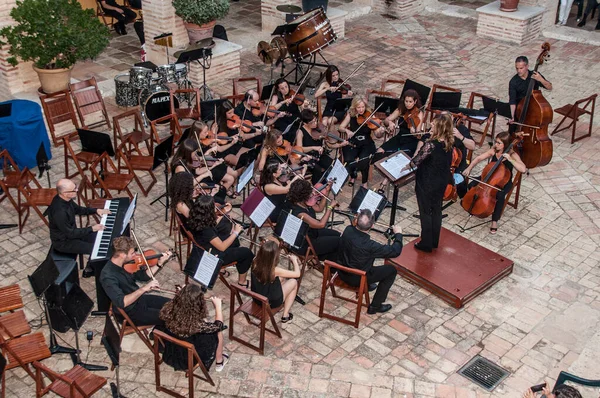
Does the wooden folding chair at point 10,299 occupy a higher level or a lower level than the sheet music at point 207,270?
lower

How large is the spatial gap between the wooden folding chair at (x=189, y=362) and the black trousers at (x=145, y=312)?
0.78 feet

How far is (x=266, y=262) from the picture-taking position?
690 cm

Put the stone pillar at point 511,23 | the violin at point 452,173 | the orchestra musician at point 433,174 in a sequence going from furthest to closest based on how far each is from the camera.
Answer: the stone pillar at point 511,23 < the violin at point 452,173 < the orchestra musician at point 433,174

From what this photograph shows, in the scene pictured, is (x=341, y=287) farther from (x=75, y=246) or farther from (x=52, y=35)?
(x=52, y=35)

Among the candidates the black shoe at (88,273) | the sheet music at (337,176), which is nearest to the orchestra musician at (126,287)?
the black shoe at (88,273)

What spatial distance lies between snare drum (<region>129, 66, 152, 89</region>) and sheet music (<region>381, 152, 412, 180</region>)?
4571mm

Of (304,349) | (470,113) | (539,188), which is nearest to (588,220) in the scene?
(539,188)

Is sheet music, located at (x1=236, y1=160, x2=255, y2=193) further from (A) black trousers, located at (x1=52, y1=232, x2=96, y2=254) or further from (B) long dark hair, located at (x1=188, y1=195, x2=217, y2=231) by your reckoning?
(A) black trousers, located at (x1=52, y1=232, x2=96, y2=254)

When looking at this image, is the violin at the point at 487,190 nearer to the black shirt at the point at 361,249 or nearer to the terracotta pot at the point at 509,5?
the black shirt at the point at 361,249

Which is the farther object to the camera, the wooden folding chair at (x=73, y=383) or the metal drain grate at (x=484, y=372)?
the metal drain grate at (x=484, y=372)

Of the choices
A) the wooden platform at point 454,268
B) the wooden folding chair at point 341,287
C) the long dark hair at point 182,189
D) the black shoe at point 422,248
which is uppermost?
the long dark hair at point 182,189

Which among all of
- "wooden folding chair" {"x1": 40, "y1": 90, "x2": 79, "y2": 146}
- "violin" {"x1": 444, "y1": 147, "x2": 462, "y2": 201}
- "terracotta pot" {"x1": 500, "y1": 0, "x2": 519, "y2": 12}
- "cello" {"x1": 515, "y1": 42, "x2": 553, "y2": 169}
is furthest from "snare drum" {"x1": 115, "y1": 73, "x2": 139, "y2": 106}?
"terracotta pot" {"x1": 500, "y1": 0, "x2": 519, "y2": 12}

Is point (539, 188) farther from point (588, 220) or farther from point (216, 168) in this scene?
point (216, 168)

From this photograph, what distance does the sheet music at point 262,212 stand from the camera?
303 inches
